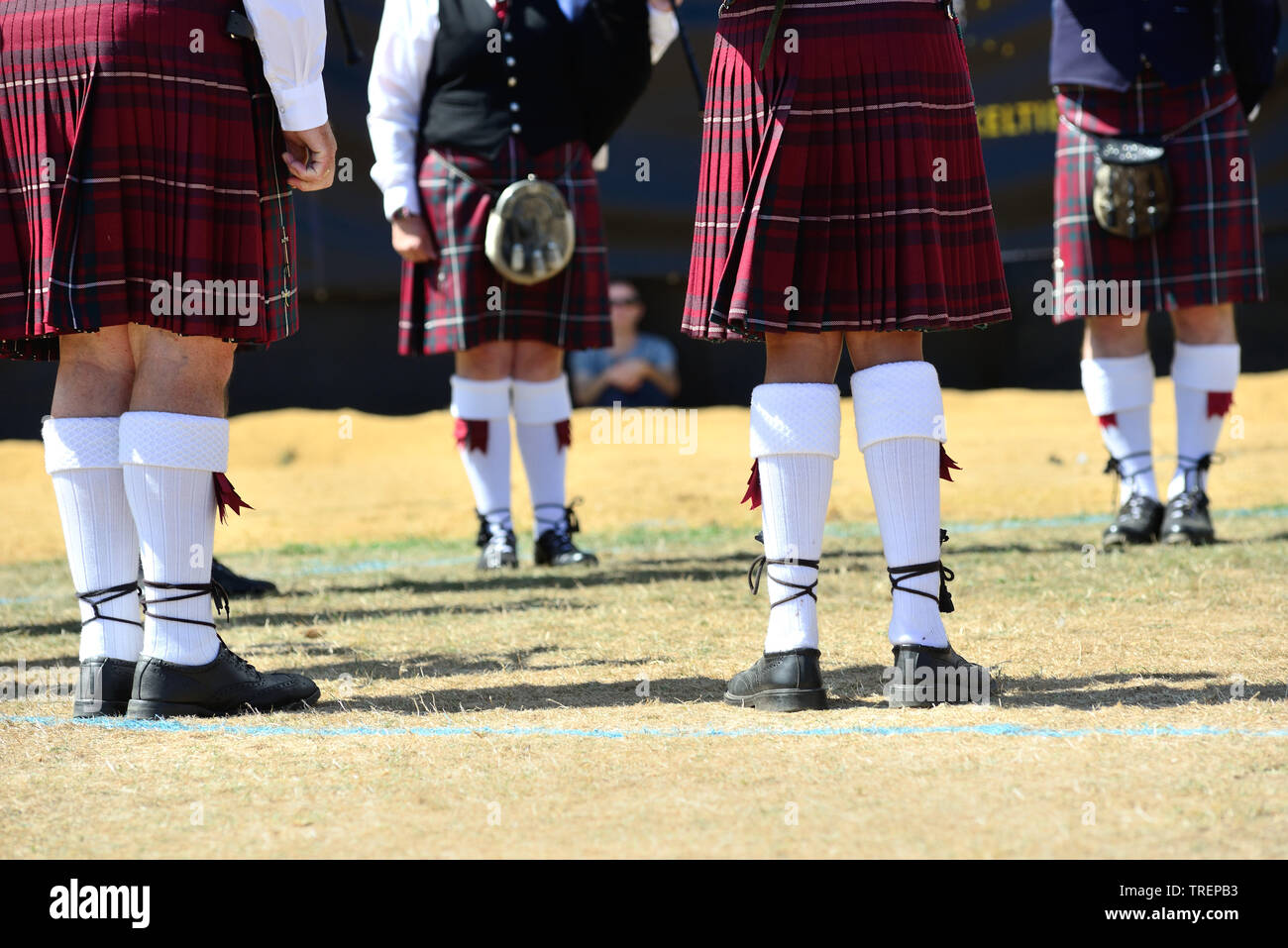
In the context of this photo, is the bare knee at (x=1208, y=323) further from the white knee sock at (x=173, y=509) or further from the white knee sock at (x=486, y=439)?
the white knee sock at (x=173, y=509)

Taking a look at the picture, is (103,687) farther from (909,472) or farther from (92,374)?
(909,472)

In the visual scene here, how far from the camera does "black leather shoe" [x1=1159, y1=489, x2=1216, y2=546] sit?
12.3 ft

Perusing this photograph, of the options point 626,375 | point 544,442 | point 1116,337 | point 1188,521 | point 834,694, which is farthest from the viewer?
point 626,375

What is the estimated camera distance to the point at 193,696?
86.8 inches

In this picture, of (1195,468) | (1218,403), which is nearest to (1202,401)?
(1218,403)

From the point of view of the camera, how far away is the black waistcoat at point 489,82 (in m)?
3.84

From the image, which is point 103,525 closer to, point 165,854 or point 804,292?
point 165,854

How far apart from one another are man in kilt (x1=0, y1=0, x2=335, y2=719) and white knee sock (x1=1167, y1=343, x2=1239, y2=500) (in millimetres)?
2526

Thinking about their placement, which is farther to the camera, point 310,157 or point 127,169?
point 310,157

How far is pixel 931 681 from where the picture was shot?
7.03 ft

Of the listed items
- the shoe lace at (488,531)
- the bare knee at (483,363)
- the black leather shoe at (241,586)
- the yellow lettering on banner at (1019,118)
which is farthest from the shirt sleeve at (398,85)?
the yellow lettering on banner at (1019,118)

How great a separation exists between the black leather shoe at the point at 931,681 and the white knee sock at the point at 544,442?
2000 mm

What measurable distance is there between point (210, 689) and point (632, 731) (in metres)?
0.66

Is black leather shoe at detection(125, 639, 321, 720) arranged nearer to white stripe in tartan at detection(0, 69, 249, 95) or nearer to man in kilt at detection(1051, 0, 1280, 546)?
white stripe in tartan at detection(0, 69, 249, 95)
